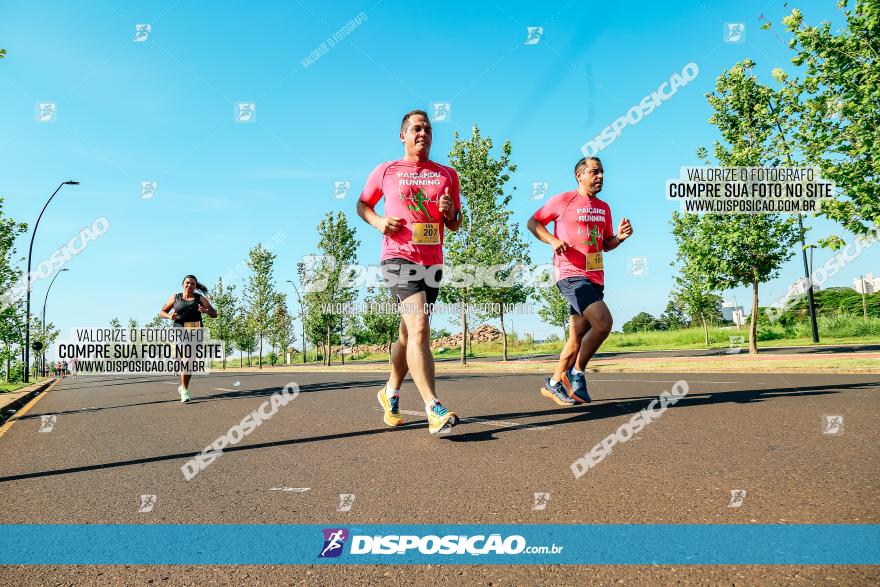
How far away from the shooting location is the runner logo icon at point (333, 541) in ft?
7.01

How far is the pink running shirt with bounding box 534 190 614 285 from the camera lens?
6430 millimetres

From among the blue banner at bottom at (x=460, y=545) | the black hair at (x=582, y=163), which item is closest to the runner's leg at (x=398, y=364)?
the blue banner at bottom at (x=460, y=545)

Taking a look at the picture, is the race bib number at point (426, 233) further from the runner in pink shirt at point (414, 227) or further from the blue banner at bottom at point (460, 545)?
the blue banner at bottom at point (460, 545)

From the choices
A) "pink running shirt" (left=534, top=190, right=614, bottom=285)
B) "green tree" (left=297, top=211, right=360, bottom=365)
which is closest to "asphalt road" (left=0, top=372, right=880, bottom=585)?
"pink running shirt" (left=534, top=190, right=614, bottom=285)

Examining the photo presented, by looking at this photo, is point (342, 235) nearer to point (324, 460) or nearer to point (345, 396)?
point (345, 396)

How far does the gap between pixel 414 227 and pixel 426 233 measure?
0.11 m

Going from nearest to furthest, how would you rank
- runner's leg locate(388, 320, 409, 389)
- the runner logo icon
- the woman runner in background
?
1. the runner logo icon
2. runner's leg locate(388, 320, 409, 389)
3. the woman runner in background

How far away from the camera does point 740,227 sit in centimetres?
2164

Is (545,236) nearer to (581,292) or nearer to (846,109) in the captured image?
(581,292)

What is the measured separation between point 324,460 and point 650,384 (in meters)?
6.66

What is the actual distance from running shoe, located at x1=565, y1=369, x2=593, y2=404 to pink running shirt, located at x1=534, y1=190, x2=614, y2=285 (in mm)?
1085

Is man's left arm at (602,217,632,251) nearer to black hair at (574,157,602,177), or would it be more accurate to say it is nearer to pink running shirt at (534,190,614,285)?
pink running shirt at (534,190,614,285)

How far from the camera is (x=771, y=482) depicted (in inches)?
113

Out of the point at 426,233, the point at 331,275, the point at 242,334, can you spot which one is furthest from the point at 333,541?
the point at 242,334
